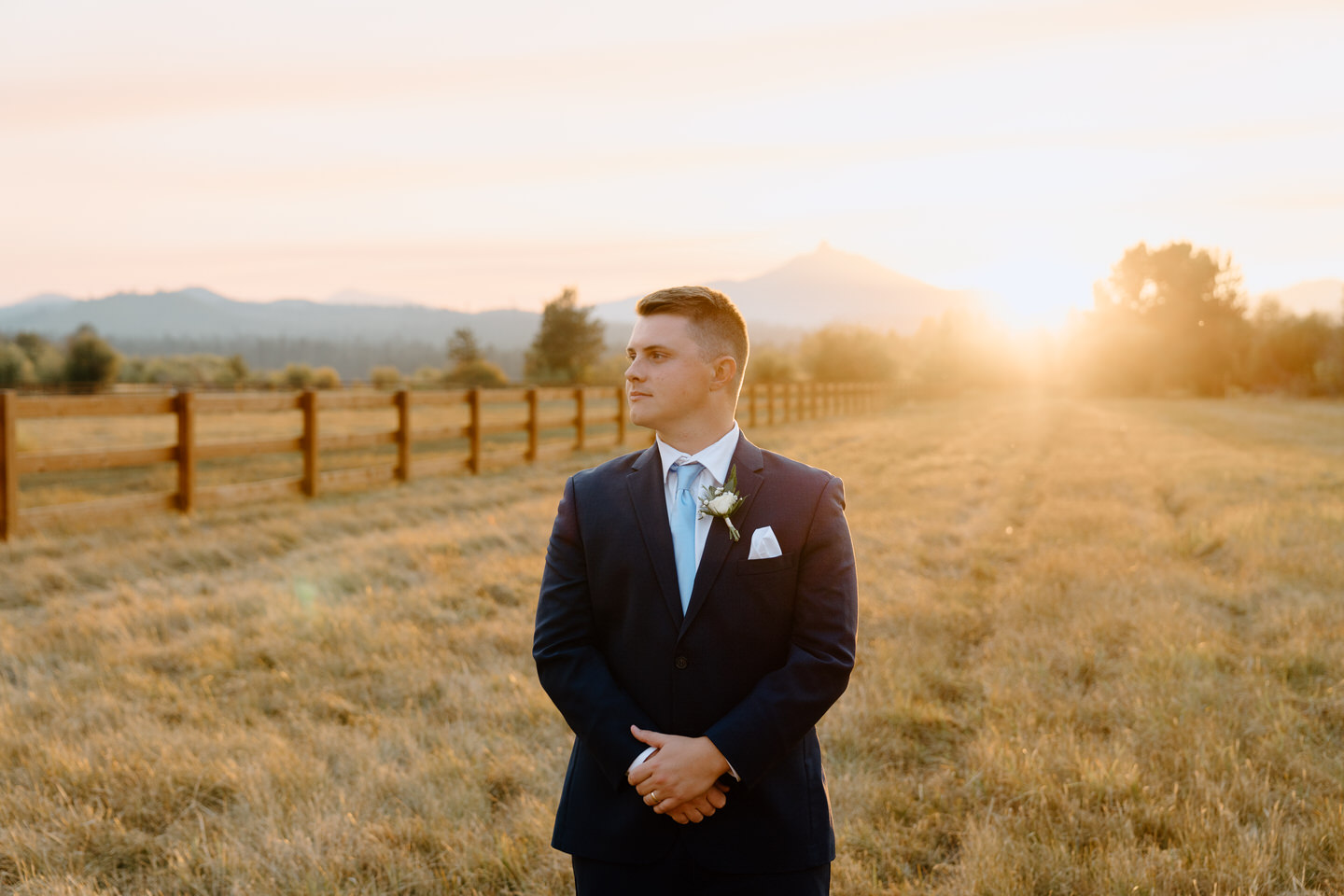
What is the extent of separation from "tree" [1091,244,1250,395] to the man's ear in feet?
225

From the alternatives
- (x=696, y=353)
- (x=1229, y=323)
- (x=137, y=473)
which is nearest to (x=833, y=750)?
(x=696, y=353)

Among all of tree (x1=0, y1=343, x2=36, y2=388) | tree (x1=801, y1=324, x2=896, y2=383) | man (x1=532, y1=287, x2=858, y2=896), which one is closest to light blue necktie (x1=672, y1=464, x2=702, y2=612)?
man (x1=532, y1=287, x2=858, y2=896)

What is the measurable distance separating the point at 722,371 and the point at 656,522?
0.34 m

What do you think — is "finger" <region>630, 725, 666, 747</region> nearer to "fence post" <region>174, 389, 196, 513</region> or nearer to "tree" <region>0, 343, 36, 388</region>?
"fence post" <region>174, 389, 196, 513</region>

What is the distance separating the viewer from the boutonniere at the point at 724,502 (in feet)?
5.68

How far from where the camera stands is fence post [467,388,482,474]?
42.5 ft

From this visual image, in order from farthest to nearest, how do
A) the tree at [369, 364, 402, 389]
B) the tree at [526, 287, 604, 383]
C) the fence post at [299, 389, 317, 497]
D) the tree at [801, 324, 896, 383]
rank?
the tree at [526, 287, 604, 383]
the tree at [801, 324, 896, 383]
the tree at [369, 364, 402, 389]
the fence post at [299, 389, 317, 497]

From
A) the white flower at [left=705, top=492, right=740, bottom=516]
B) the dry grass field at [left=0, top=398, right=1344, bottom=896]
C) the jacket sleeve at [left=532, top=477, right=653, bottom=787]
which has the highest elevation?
the white flower at [left=705, top=492, right=740, bottom=516]

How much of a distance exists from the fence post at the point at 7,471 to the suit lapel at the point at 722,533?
765 cm

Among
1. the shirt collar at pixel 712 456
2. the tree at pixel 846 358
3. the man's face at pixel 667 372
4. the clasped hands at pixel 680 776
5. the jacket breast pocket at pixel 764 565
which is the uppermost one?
the tree at pixel 846 358

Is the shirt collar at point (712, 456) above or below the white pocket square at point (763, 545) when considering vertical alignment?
above

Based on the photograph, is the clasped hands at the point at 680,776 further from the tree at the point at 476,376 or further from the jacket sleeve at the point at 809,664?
the tree at the point at 476,376

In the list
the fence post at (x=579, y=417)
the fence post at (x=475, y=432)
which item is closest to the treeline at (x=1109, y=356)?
→ the fence post at (x=579, y=417)

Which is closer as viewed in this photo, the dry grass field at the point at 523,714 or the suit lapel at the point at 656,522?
the suit lapel at the point at 656,522
